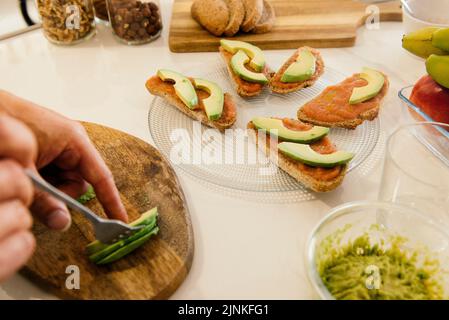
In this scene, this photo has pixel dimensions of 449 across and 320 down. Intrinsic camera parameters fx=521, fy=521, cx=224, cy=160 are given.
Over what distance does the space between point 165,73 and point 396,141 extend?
68 centimetres

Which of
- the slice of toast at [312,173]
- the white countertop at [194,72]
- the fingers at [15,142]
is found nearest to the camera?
the fingers at [15,142]

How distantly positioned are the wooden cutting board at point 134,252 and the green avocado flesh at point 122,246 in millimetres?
15

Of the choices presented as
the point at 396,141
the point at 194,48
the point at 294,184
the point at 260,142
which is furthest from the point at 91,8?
the point at 396,141

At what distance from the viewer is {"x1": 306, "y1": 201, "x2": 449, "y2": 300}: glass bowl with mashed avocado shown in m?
0.91

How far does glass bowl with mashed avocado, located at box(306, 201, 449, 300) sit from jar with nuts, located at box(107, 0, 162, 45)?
3.32ft

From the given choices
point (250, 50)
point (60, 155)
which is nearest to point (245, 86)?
point (250, 50)

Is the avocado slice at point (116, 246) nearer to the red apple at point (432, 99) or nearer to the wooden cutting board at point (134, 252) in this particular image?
the wooden cutting board at point (134, 252)

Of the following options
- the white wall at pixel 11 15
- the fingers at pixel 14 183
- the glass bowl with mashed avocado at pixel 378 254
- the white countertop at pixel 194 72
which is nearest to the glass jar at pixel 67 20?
the white countertop at pixel 194 72

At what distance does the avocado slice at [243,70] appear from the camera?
56.6 inches

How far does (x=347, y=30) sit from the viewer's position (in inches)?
68.0

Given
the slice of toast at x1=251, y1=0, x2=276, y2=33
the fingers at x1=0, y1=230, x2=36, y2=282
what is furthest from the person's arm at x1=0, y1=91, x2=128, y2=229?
the slice of toast at x1=251, y1=0, x2=276, y2=33

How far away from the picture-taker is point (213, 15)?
168 centimetres

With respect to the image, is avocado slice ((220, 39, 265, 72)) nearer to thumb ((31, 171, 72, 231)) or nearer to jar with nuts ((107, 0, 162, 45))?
jar with nuts ((107, 0, 162, 45))
